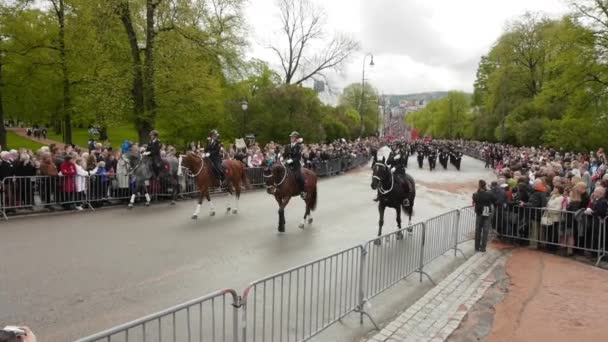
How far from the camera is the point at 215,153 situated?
15.2 metres

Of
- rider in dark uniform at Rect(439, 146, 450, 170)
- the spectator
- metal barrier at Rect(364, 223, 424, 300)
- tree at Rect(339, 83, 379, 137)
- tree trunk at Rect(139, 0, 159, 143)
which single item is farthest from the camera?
tree at Rect(339, 83, 379, 137)

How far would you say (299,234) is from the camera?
Result: 1260cm

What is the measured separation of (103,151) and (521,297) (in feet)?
46.2

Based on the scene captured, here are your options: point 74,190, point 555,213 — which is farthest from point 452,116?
point 74,190

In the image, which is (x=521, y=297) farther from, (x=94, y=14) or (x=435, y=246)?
(x=94, y=14)

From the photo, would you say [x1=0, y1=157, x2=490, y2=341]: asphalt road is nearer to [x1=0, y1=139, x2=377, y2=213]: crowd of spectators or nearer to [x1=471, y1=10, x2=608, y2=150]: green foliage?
[x1=0, y1=139, x2=377, y2=213]: crowd of spectators

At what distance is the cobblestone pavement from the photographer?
6.71 m

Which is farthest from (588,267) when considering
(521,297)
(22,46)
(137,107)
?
(22,46)

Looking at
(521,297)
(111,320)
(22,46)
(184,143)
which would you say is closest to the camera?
(111,320)

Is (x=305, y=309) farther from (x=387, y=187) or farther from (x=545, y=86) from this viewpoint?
(x=545, y=86)

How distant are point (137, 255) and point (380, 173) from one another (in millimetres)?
6290

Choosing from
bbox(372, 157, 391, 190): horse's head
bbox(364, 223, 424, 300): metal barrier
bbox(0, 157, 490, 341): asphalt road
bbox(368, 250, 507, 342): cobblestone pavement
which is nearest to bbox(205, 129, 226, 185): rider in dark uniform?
bbox(0, 157, 490, 341): asphalt road

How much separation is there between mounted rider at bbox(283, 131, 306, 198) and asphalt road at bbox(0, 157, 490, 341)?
1.45 m

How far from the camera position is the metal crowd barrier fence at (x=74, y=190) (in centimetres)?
1323
